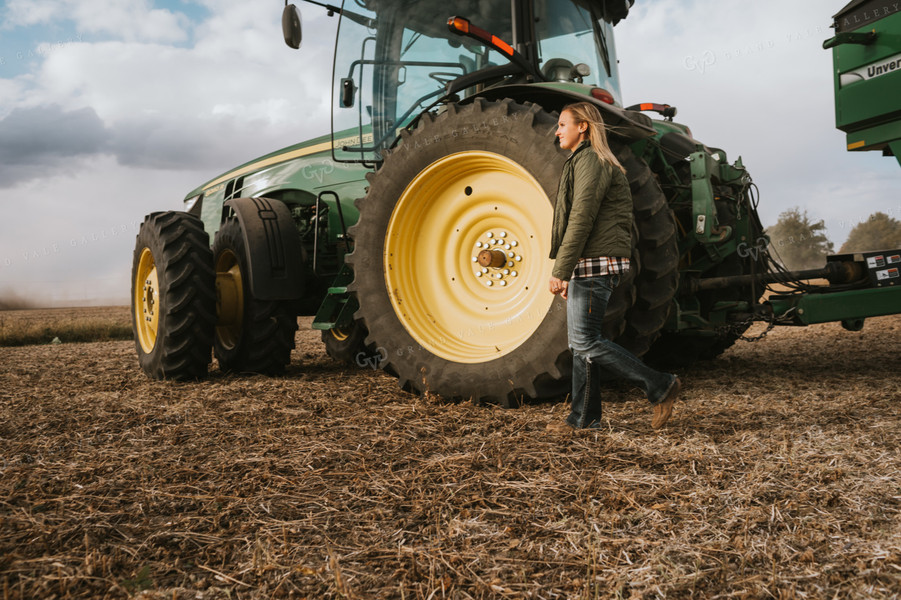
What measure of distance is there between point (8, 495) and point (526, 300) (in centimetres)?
238

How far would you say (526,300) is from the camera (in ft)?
11.4

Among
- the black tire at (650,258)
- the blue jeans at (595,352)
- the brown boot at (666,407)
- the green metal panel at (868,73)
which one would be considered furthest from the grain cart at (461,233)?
the green metal panel at (868,73)

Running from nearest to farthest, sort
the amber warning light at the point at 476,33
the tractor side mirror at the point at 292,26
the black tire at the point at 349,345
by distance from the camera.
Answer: the amber warning light at the point at 476,33 → the tractor side mirror at the point at 292,26 → the black tire at the point at 349,345

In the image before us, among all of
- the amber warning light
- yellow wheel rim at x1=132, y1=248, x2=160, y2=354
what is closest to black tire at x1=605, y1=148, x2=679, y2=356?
the amber warning light

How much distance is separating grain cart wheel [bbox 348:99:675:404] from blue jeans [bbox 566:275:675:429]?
219 mm

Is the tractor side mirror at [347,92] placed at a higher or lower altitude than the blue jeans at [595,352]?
higher

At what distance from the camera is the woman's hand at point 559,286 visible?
288 cm

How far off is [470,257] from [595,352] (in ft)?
3.78

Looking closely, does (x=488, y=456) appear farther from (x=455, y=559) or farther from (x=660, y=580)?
(x=660, y=580)

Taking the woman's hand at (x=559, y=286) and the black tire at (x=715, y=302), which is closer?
the woman's hand at (x=559, y=286)

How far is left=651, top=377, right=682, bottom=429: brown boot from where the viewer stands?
2867mm

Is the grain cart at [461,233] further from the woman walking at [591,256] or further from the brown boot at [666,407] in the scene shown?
the brown boot at [666,407]

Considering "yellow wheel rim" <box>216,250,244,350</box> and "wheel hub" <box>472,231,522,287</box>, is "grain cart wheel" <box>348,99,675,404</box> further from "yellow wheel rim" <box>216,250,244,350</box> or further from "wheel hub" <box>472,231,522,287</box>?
"yellow wheel rim" <box>216,250,244,350</box>

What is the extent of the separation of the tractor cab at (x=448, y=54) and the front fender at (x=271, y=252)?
2.41 ft
